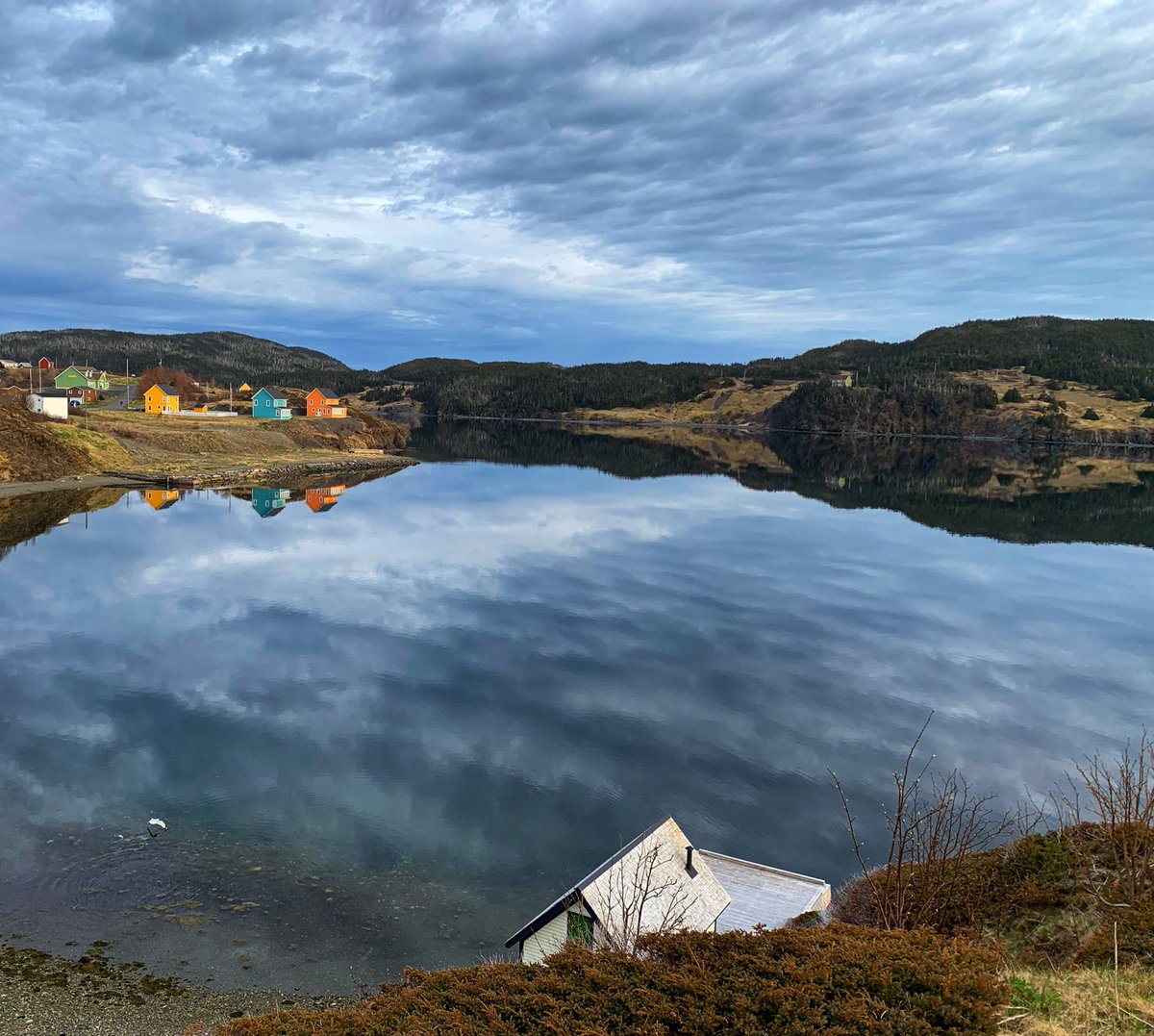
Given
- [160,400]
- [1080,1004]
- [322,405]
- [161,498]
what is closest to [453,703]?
[1080,1004]

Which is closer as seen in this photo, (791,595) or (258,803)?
(258,803)

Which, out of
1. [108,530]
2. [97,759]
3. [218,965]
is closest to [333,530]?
[108,530]

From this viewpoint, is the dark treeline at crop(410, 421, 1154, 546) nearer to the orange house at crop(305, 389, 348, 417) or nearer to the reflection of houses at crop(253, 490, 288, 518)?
the orange house at crop(305, 389, 348, 417)

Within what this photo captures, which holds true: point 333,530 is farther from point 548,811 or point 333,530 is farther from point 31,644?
point 548,811

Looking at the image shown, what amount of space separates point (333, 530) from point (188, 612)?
27.3 meters

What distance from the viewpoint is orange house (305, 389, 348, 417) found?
16462 centimetres

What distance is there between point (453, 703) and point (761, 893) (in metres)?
17.2

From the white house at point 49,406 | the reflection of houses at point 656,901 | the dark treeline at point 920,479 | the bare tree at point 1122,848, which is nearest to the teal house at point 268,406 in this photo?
the dark treeline at point 920,479

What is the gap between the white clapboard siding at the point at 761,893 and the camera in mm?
18547

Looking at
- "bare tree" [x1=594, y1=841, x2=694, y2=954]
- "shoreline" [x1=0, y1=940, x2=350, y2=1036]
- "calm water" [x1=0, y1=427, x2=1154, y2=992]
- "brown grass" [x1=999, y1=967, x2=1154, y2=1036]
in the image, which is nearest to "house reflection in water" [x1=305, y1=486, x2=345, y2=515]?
"calm water" [x1=0, y1=427, x2=1154, y2=992]

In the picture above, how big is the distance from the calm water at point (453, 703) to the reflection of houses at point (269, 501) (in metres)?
3.54

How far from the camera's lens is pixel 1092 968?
12.9 metres

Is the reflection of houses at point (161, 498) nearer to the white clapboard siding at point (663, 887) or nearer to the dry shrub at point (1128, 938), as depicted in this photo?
the white clapboard siding at point (663, 887)

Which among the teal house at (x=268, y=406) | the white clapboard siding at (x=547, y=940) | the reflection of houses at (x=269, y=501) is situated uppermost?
the teal house at (x=268, y=406)
